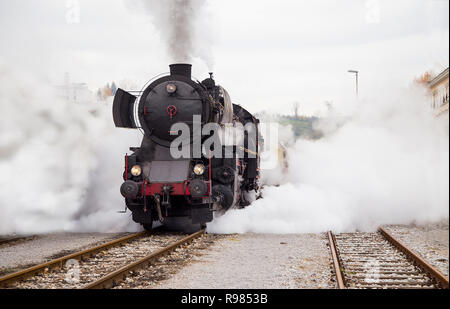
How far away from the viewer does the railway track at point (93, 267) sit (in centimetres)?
644

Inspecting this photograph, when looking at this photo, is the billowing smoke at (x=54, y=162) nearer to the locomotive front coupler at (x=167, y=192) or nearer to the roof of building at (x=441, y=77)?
the locomotive front coupler at (x=167, y=192)

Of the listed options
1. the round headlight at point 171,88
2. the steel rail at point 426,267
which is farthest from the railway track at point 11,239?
the steel rail at point 426,267

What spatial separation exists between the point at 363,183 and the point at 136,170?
6381 mm

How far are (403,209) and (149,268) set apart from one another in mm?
7904

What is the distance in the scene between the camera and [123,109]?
11.3 metres

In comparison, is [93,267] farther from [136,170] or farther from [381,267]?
[381,267]

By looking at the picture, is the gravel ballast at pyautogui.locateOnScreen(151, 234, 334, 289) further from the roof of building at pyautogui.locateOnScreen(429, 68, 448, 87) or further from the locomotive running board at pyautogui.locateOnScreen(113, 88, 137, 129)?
the locomotive running board at pyautogui.locateOnScreen(113, 88, 137, 129)

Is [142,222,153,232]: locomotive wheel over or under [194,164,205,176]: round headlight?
under

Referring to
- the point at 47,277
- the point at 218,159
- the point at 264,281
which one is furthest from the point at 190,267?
the point at 218,159

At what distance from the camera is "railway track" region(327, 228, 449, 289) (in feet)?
20.7

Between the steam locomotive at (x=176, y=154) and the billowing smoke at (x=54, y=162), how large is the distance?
211 centimetres

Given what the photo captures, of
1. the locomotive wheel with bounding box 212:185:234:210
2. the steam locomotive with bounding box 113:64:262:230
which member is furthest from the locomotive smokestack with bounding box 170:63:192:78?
the locomotive wheel with bounding box 212:185:234:210

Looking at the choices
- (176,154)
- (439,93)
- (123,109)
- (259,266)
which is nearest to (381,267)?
(259,266)

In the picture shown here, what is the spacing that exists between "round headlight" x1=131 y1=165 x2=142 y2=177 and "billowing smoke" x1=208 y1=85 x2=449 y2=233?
2.20m
